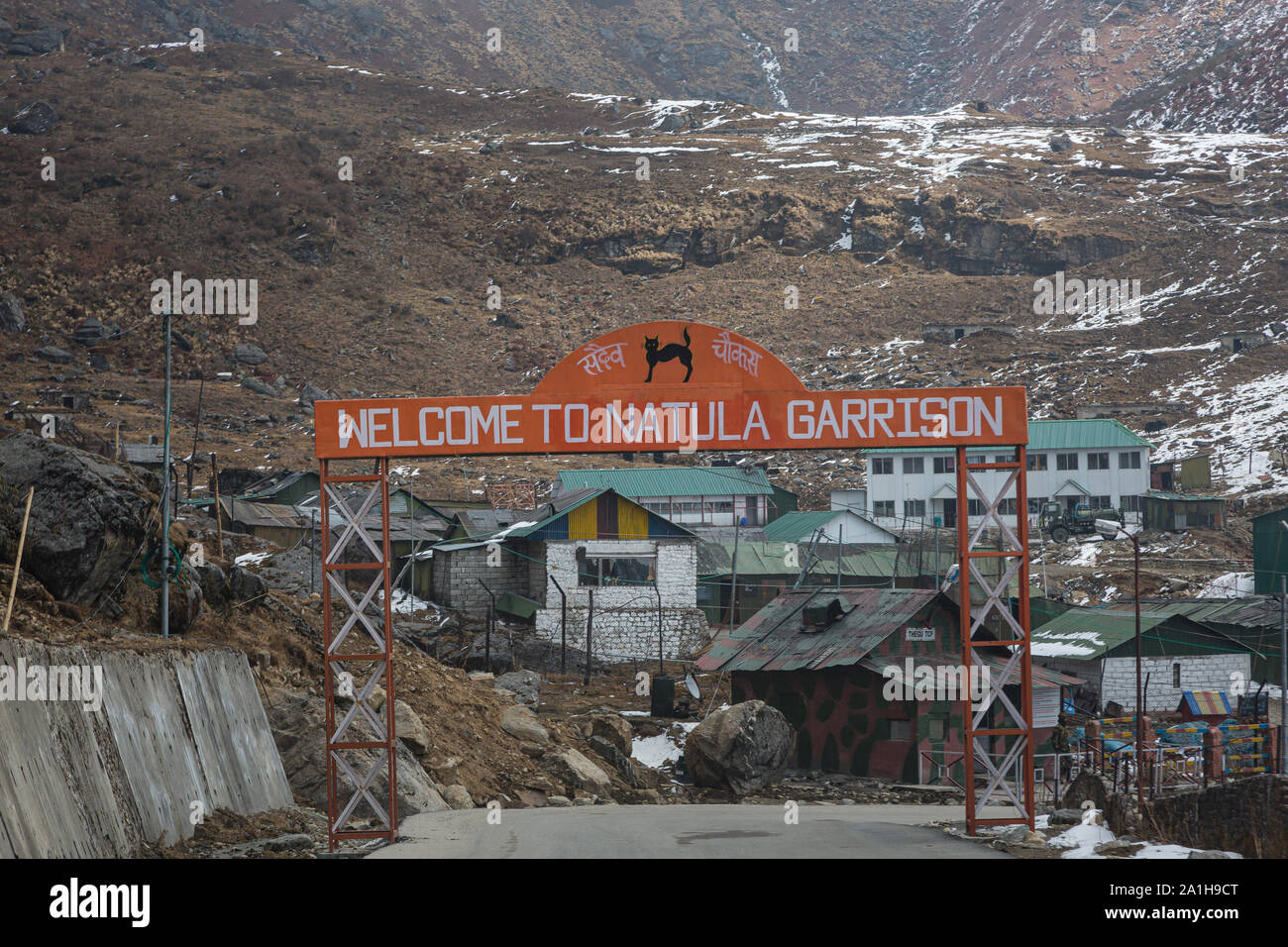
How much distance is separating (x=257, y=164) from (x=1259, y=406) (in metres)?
74.7

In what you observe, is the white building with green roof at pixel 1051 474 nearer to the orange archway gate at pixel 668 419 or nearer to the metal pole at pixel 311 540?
the metal pole at pixel 311 540

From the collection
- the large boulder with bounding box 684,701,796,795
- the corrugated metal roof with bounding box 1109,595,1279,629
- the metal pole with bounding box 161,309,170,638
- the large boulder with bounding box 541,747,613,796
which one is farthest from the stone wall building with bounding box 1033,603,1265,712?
the metal pole with bounding box 161,309,170,638

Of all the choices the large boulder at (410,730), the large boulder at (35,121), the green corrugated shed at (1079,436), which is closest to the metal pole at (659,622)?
the large boulder at (410,730)

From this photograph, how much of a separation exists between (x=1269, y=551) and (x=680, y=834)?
3716cm

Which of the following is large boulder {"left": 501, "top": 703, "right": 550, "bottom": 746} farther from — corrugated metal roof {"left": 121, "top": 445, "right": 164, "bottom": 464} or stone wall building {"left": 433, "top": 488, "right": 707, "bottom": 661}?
corrugated metal roof {"left": 121, "top": 445, "right": 164, "bottom": 464}

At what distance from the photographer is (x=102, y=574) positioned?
17469 mm

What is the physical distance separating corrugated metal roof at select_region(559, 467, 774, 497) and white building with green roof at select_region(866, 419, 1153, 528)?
7320 millimetres

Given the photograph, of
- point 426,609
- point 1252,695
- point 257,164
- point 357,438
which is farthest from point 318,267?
point 357,438

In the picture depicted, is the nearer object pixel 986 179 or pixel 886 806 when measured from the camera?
pixel 886 806

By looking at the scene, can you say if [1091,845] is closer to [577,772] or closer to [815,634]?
→ [577,772]

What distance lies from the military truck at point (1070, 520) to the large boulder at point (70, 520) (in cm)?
4787

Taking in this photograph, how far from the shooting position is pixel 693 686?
34.2 metres

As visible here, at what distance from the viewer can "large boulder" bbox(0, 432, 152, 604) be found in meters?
16.7
